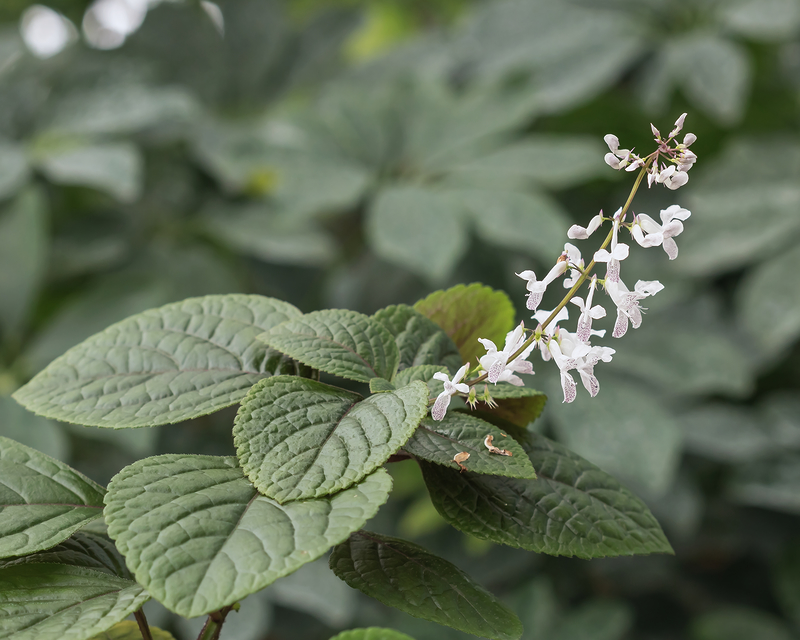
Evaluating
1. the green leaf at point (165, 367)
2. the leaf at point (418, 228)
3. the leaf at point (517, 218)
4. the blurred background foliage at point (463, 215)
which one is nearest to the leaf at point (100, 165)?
the blurred background foliage at point (463, 215)

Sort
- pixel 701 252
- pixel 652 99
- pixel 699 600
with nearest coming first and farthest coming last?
pixel 701 252
pixel 652 99
pixel 699 600

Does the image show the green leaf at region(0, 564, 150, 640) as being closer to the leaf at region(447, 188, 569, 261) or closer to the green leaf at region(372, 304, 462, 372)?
the green leaf at region(372, 304, 462, 372)

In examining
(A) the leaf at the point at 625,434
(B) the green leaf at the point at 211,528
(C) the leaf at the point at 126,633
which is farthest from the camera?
(A) the leaf at the point at 625,434

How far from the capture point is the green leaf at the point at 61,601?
0.26 m

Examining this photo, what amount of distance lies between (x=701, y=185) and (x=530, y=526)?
990mm

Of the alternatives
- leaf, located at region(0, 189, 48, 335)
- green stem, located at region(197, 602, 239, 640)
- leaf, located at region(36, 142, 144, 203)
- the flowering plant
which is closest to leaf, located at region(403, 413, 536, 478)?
the flowering plant

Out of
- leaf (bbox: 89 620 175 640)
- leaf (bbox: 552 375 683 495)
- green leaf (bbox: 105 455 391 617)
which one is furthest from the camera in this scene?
leaf (bbox: 552 375 683 495)

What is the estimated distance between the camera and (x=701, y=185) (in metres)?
1.14

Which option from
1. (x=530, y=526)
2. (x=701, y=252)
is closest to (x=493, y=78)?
(x=701, y=252)

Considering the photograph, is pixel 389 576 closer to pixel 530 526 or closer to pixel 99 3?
pixel 530 526

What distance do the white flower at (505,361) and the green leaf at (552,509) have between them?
0.07 m

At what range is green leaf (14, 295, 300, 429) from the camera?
336 millimetres

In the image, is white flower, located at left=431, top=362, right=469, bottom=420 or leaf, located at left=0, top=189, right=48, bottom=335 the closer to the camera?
white flower, located at left=431, top=362, right=469, bottom=420

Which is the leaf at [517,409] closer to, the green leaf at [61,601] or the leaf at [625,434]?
the green leaf at [61,601]
